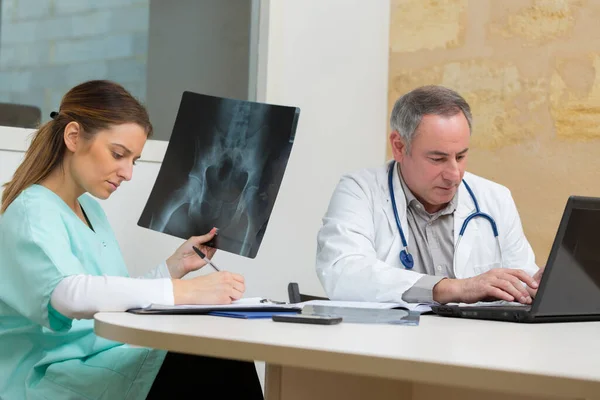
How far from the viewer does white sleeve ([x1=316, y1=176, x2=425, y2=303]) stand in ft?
6.00

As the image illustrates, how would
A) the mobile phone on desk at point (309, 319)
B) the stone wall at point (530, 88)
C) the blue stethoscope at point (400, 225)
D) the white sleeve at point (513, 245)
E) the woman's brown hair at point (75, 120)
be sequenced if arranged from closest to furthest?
1. the mobile phone on desk at point (309, 319)
2. the woman's brown hair at point (75, 120)
3. the blue stethoscope at point (400, 225)
4. the white sleeve at point (513, 245)
5. the stone wall at point (530, 88)

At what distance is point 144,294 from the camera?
136cm

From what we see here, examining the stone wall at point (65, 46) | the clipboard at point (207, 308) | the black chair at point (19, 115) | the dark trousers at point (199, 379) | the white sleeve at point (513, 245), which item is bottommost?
the dark trousers at point (199, 379)

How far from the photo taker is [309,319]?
117 cm

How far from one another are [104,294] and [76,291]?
0.19ft

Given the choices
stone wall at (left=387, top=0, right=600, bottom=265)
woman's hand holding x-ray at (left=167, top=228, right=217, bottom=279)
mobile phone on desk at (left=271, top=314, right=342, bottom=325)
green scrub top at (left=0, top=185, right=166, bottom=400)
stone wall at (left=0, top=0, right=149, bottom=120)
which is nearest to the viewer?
mobile phone on desk at (left=271, top=314, right=342, bottom=325)

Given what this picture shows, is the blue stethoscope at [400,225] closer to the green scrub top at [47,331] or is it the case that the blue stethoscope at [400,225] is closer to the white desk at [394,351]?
the white desk at [394,351]

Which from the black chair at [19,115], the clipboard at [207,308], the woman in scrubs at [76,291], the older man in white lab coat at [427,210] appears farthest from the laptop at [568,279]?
→ the black chair at [19,115]

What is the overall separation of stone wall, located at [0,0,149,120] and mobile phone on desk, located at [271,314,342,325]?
1.41m

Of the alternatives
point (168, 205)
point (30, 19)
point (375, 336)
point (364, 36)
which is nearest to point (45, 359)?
point (168, 205)

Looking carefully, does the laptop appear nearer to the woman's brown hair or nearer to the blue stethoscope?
the blue stethoscope

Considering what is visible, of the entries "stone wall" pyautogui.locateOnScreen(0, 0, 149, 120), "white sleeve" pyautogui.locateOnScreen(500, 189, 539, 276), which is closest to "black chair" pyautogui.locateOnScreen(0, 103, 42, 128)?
"stone wall" pyautogui.locateOnScreen(0, 0, 149, 120)

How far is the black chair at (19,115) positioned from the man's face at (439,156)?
3.45 feet

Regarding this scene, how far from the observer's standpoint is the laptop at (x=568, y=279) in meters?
1.36
